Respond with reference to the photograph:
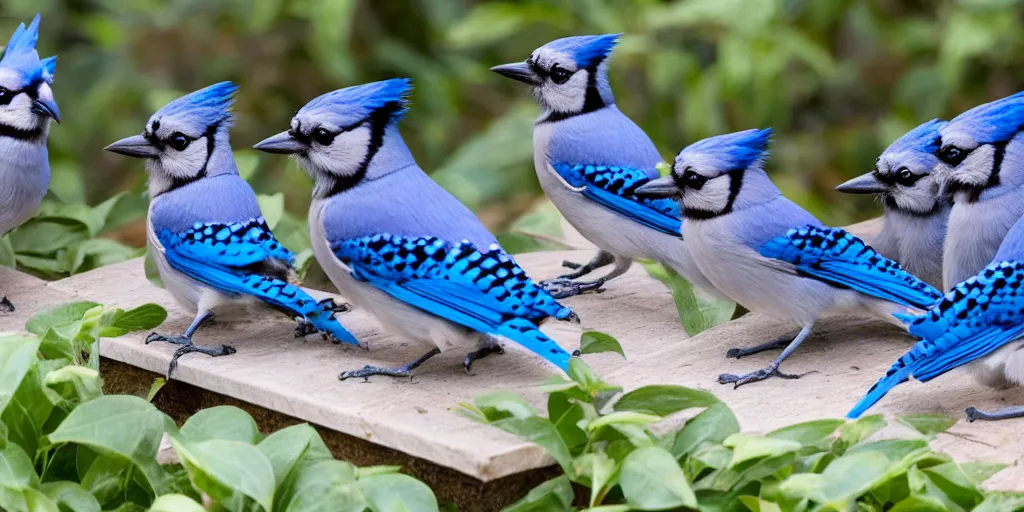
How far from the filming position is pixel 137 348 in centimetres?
319

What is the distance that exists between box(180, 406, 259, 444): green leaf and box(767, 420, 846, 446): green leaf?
103 cm

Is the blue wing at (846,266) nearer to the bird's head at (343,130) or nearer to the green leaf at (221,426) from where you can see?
the bird's head at (343,130)

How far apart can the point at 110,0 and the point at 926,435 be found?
5157 millimetres

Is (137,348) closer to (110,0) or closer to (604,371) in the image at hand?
(604,371)

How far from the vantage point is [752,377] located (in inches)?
118

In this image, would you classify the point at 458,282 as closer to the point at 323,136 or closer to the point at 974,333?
the point at 323,136

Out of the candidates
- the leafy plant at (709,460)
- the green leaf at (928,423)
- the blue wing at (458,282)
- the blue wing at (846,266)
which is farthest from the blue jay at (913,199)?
the blue wing at (458,282)

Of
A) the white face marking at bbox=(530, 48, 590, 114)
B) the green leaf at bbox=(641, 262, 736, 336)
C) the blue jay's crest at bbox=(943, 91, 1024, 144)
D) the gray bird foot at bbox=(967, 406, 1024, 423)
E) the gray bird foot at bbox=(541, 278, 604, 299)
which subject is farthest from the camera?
the gray bird foot at bbox=(541, 278, 604, 299)

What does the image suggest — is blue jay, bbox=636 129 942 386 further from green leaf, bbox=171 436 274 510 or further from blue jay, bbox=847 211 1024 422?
green leaf, bbox=171 436 274 510

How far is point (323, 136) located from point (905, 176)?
4.72ft

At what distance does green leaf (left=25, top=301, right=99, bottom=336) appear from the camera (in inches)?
124

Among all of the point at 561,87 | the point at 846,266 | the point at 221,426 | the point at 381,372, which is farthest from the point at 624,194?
the point at 221,426

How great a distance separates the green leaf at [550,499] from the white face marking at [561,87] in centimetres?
141

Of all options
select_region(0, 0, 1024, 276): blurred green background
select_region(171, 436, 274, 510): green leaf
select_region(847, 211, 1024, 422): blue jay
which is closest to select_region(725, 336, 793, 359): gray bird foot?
select_region(847, 211, 1024, 422): blue jay
